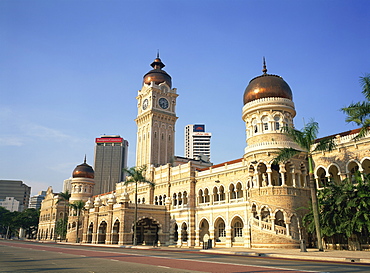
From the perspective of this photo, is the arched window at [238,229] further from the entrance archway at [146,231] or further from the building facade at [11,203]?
the building facade at [11,203]

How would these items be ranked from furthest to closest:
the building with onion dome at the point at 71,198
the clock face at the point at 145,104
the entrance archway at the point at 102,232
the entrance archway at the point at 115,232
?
the building with onion dome at the point at 71,198
the clock face at the point at 145,104
the entrance archway at the point at 102,232
the entrance archway at the point at 115,232

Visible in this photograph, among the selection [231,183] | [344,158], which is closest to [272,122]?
[344,158]

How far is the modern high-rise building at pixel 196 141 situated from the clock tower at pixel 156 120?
121m

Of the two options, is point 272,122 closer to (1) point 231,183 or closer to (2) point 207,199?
(1) point 231,183

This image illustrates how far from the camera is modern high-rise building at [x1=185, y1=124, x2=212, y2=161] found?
188 meters

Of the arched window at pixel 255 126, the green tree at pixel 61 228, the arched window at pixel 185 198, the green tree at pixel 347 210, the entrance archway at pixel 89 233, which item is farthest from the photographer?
the green tree at pixel 61 228

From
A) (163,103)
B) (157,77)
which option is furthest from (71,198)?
(157,77)

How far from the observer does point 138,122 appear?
65000 mm

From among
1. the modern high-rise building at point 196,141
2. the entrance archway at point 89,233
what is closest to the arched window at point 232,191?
the entrance archway at point 89,233

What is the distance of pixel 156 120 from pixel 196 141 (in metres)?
130

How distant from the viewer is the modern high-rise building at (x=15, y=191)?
7088 inches

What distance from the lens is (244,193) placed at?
36.7 metres

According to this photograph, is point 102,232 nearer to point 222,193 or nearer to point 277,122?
point 222,193

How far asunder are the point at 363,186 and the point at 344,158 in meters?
5.56
